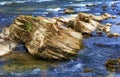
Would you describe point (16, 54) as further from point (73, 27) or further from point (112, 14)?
point (112, 14)

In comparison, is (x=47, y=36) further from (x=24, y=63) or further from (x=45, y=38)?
(x=24, y=63)

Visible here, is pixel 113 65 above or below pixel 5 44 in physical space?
below

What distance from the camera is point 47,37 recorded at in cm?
2231

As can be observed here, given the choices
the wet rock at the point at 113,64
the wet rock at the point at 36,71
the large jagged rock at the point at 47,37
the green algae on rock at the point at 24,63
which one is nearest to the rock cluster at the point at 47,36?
the large jagged rock at the point at 47,37

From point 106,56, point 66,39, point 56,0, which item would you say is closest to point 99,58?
point 106,56

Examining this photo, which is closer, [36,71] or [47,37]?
[36,71]

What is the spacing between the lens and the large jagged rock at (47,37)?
21.4 m

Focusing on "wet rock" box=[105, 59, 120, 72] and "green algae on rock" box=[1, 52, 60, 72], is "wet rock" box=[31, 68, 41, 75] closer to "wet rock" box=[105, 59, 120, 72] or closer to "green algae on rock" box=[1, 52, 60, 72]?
"green algae on rock" box=[1, 52, 60, 72]

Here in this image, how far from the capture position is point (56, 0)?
49.6m

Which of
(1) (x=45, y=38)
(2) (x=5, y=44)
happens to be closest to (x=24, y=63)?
(1) (x=45, y=38)

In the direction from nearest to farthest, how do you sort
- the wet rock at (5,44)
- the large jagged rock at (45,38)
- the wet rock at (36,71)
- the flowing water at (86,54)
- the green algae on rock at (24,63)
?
the flowing water at (86,54) → the wet rock at (36,71) → the green algae on rock at (24,63) → the large jagged rock at (45,38) → the wet rock at (5,44)

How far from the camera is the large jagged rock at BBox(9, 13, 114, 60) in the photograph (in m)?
21.4

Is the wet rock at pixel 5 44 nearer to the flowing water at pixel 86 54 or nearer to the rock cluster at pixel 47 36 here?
the rock cluster at pixel 47 36

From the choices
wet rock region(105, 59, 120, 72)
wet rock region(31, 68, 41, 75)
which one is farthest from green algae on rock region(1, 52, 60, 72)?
wet rock region(105, 59, 120, 72)
